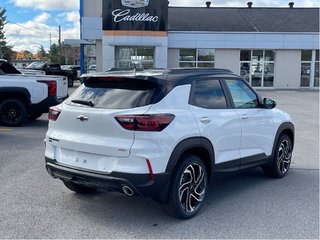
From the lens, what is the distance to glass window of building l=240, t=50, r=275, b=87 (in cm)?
2973

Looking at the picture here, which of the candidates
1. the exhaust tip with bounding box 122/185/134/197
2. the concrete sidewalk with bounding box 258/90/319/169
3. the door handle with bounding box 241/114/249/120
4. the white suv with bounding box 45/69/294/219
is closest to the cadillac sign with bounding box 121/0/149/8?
the concrete sidewalk with bounding box 258/90/319/169

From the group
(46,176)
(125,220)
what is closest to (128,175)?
(125,220)

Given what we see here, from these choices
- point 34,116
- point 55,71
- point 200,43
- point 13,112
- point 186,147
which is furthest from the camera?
point 55,71

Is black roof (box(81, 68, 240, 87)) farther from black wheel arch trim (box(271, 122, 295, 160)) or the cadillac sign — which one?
the cadillac sign

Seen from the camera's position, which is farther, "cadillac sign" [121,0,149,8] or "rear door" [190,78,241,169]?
"cadillac sign" [121,0,149,8]

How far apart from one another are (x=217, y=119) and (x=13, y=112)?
7792 millimetres

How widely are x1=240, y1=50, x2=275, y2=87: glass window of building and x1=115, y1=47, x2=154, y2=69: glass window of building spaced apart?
6918 millimetres

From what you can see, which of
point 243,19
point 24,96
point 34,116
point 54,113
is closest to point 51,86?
point 24,96

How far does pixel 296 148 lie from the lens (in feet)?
29.0

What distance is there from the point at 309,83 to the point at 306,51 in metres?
2.47

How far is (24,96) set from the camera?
10992 millimetres

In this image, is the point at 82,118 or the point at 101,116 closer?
the point at 101,116

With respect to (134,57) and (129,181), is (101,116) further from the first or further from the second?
(134,57)

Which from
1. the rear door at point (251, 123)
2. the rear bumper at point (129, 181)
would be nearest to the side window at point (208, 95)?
the rear door at point (251, 123)
